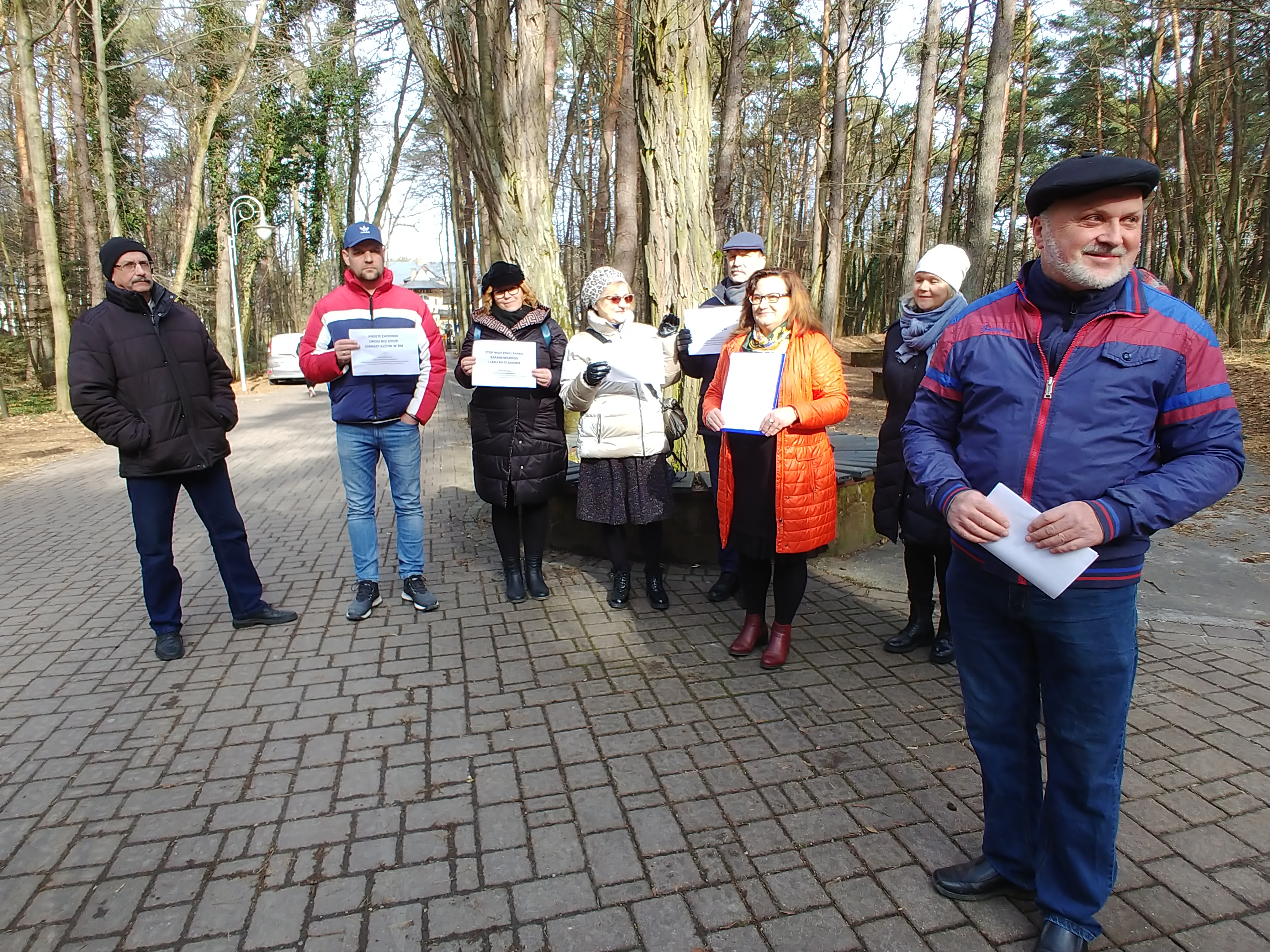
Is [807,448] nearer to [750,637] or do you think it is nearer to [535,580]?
[750,637]

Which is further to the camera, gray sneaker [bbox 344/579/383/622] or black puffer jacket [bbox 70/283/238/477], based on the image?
gray sneaker [bbox 344/579/383/622]

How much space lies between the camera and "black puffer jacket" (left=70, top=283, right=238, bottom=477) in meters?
4.06

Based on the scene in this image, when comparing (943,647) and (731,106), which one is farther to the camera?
(731,106)

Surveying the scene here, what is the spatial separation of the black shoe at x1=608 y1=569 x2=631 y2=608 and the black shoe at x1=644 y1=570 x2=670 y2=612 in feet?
0.42

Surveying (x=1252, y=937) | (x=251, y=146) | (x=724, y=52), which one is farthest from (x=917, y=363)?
(x=251, y=146)

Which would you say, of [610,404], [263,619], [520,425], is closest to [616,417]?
[610,404]

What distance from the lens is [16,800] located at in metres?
3.09

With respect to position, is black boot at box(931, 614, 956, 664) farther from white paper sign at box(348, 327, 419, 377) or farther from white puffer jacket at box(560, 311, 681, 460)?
white paper sign at box(348, 327, 419, 377)

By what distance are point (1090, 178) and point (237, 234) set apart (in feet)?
91.7

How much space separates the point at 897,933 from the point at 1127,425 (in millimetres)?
1543

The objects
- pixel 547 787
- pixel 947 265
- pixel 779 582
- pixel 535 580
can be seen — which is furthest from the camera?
pixel 535 580

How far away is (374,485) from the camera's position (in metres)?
4.78

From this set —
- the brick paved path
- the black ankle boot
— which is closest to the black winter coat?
the brick paved path

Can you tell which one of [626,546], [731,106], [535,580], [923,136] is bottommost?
[535,580]
